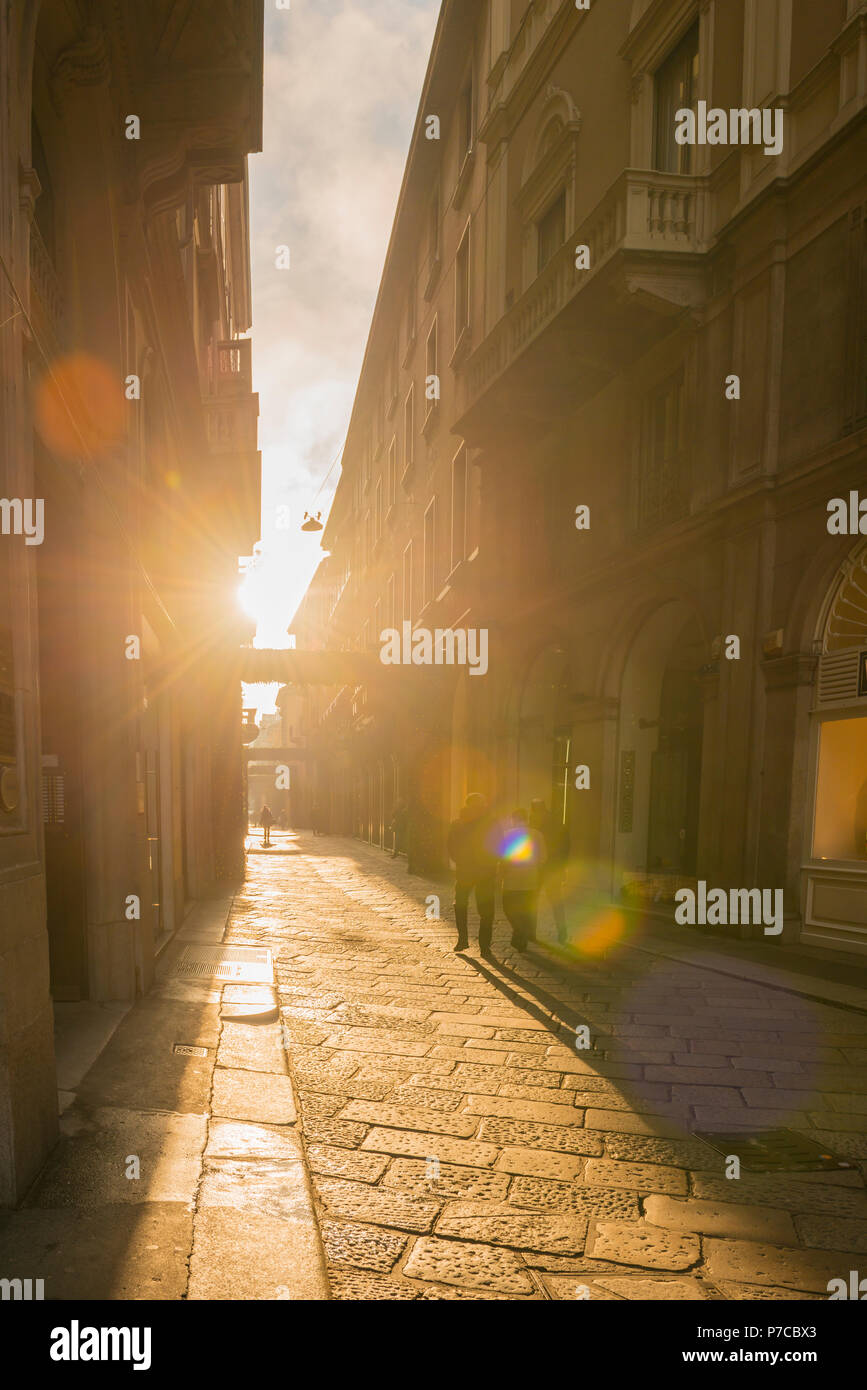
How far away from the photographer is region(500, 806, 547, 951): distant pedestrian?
32.3 ft

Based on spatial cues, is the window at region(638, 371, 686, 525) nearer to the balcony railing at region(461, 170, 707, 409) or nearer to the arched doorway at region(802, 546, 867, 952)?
the balcony railing at region(461, 170, 707, 409)

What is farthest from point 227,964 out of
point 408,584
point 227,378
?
point 408,584

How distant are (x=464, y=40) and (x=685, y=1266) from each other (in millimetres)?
22773

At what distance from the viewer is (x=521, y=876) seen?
32.1 ft

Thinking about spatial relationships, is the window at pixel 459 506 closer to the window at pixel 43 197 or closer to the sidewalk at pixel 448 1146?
the sidewalk at pixel 448 1146

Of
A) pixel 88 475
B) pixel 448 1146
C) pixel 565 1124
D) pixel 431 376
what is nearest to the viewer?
pixel 448 1146

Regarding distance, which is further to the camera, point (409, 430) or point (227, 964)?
point (409, 430)

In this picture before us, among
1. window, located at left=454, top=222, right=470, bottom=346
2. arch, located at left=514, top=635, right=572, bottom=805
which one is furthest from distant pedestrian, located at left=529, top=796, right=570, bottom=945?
window, located at left=454, top=222, right=470, bottom=346

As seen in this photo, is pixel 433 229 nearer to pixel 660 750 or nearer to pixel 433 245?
pixel 433 245

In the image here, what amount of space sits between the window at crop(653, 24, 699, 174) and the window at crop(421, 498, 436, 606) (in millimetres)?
11444

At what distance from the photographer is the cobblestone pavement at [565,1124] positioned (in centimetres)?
317

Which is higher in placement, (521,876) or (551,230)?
(551,230)

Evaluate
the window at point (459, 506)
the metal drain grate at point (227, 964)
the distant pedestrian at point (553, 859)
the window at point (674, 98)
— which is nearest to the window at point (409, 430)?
the window at point (459, 506)

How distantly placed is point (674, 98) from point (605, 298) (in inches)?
116
